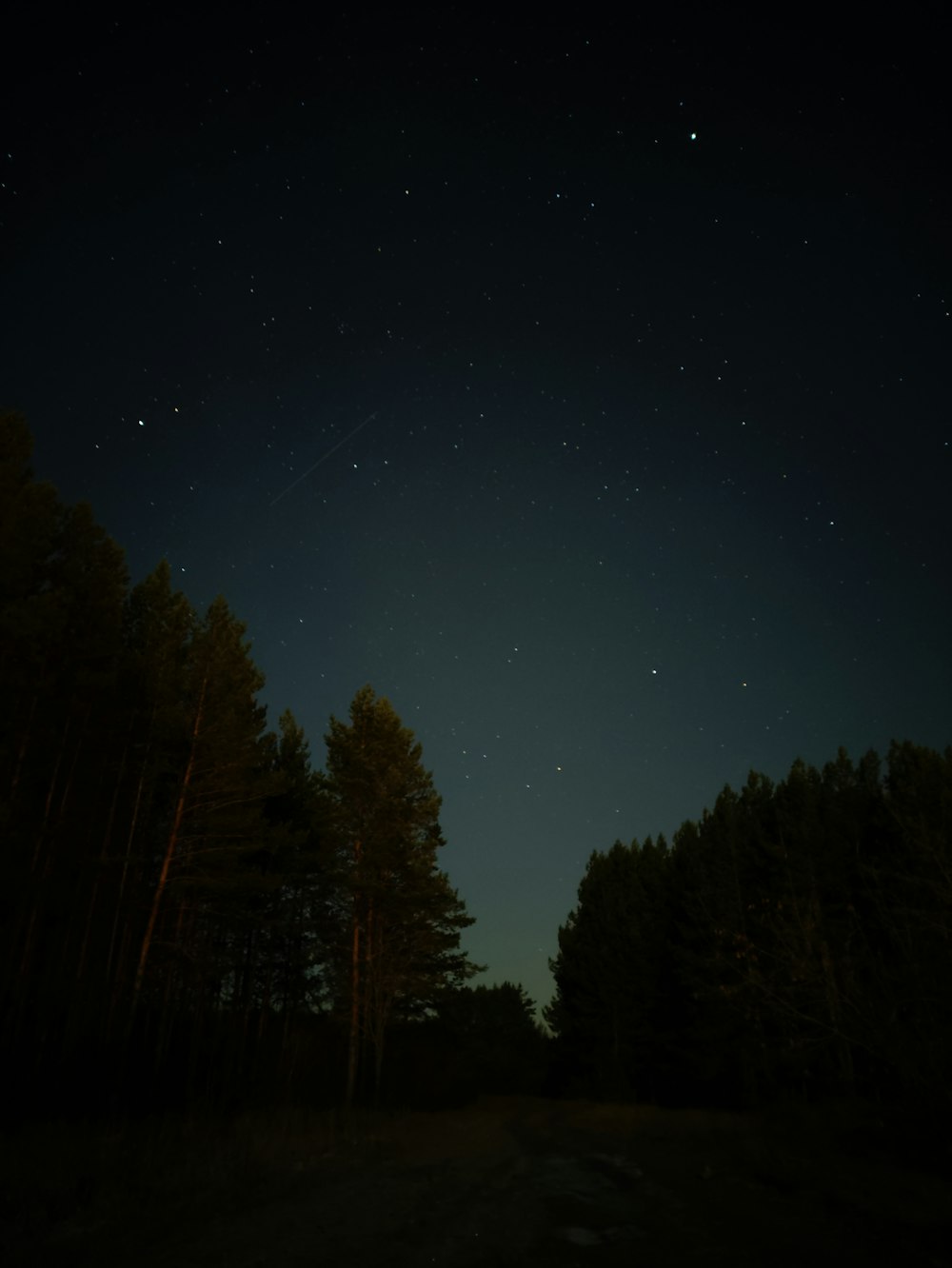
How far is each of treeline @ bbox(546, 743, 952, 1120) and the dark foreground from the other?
1.46m

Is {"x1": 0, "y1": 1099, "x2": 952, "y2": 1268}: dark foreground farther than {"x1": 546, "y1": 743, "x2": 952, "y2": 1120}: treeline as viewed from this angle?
No

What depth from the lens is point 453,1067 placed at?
134 feet

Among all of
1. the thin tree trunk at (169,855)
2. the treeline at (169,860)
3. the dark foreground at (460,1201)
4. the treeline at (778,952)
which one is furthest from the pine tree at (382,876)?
the dark foreground at (460,1201)

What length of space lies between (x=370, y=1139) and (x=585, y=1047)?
35743 mm

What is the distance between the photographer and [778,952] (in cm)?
911

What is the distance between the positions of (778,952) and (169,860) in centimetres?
1371

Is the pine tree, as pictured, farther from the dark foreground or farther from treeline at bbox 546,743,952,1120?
the dark foreground

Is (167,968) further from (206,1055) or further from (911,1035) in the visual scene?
(911,1035)

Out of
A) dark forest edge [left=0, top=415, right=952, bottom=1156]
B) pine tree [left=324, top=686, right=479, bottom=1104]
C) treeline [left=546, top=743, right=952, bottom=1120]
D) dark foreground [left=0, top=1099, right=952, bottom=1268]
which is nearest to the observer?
dark foreground [left=0, top=1099, right=952, bottom=1268]

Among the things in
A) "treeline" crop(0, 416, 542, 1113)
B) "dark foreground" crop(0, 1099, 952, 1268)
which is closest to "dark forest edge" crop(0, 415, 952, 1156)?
"treeline" crop(0, 416, 542, 1113)

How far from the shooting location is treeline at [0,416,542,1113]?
16.1 meters

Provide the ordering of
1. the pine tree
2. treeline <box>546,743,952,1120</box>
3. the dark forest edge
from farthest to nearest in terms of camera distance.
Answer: the pine tree < the dark forest edge < treeline <box>546,743,952,1120</box>

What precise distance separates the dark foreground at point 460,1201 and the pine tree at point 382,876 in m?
11.6

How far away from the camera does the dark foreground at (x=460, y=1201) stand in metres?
6.21
